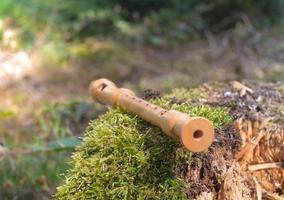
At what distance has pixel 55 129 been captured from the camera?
2.95 metres

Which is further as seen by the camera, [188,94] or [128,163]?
[188,94]

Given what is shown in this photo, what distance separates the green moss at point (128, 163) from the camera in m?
1.51

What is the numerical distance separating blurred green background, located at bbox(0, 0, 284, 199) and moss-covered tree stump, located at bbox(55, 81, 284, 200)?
8.04 ft

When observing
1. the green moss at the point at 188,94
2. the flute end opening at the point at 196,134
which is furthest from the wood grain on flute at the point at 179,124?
the green moss at the point at 188,94

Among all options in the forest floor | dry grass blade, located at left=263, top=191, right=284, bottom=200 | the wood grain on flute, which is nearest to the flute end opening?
the wood grain on flute

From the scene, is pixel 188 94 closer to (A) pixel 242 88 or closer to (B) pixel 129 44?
(A) pixel 242 88

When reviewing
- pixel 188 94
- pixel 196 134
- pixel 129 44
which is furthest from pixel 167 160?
pixel 129 44

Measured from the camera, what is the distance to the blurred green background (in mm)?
4562

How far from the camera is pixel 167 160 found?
1.51 meters

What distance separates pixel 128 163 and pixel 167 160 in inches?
4.3

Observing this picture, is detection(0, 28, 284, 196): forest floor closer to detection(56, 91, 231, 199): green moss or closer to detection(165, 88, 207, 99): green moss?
detection(165, 88, 207, 99): green moss

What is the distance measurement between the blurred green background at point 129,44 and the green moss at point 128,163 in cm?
248

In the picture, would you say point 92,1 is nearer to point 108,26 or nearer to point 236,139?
point 108,26

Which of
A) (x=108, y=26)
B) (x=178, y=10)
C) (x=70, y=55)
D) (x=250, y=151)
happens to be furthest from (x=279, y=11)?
(x=250, y=151)
